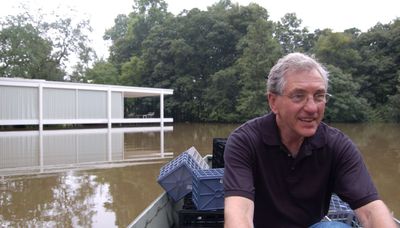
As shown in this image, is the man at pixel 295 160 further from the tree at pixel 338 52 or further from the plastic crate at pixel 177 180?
the tree at pixel 338 52

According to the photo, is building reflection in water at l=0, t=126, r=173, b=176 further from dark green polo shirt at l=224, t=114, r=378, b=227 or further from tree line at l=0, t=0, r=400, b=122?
tree line at l=0, t=0, r=400, b=122

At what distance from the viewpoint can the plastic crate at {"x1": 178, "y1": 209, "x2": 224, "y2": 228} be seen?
11.4 feet

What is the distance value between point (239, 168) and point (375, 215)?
21.8 inches

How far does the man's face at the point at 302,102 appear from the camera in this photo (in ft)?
5.31

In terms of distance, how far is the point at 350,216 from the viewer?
336cm

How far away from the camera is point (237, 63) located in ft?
113

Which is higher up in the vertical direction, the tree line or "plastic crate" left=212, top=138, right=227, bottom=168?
the tree line

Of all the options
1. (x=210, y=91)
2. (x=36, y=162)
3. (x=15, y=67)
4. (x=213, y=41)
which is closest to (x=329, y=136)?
(x=36, y=162)

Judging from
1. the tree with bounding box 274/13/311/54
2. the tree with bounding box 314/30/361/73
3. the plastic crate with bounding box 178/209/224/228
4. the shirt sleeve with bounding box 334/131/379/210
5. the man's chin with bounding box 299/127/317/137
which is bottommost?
the plastic crate with bounding box 178/209/224/228

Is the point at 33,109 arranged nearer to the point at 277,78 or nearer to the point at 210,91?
the point at 210,91

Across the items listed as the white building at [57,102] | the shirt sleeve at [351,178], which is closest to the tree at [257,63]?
the white building at [57,102]

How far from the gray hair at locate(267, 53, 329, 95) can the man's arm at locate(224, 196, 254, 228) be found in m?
0.47

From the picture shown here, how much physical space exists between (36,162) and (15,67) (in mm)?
20149

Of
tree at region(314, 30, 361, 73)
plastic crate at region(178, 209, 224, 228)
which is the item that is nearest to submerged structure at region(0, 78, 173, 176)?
plastic crate at region(178, 209, 224, 228)
